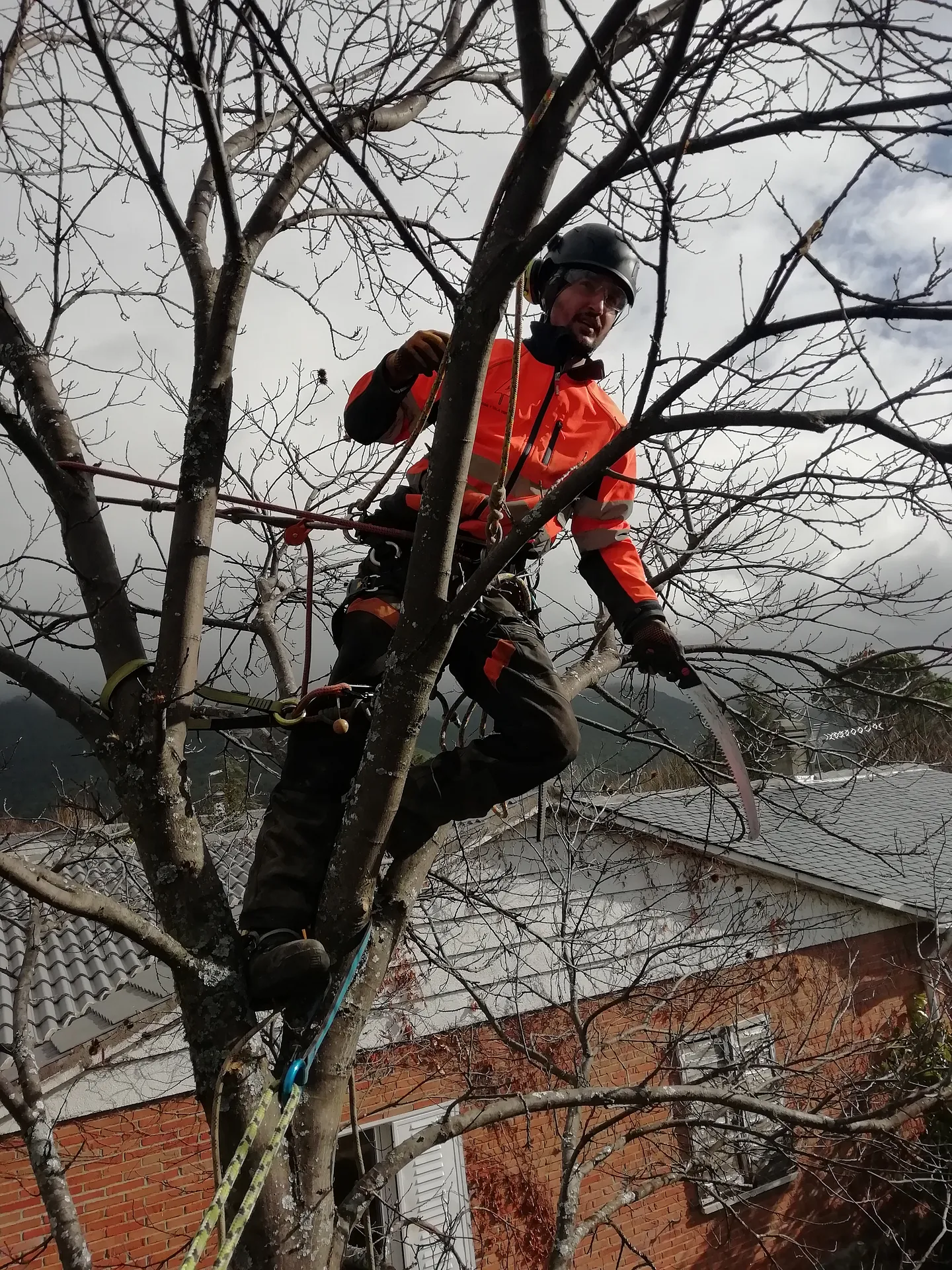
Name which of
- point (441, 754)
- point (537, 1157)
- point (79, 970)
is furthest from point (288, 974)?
point (537, 1157)

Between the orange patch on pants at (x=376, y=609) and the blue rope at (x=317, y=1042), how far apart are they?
829 millimetres

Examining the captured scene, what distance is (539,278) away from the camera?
291 centimetres

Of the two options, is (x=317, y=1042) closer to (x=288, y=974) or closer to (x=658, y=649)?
(x=288, y=974)

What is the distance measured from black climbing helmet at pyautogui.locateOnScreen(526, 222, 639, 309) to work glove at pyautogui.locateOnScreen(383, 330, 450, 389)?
469 millimetres

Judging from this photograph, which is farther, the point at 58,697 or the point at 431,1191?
the point at 431,1191

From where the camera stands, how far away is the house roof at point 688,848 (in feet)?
17.3

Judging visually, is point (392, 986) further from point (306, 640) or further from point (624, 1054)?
point (306, 640)

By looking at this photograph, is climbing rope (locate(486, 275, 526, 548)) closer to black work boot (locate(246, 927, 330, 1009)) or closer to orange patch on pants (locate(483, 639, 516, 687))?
orange patch on pants (locate(483, 639, 516, 687))

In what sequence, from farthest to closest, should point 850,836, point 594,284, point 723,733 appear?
point 850,836
point 594,284
point 723,733

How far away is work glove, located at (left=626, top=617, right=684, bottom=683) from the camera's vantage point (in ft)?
9.07

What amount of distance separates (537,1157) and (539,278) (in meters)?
6.79

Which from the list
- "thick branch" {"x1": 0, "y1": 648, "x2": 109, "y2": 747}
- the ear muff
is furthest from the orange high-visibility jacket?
"thick branch" {"x1": 0, "y1": 648, "x2": 109, "y2": 747}

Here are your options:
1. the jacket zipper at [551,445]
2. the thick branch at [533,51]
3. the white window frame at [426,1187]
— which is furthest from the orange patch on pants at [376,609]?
the white window frame at [426,1187]

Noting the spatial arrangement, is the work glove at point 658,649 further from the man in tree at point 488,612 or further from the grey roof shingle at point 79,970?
the grey roof shingle at point 79,970
